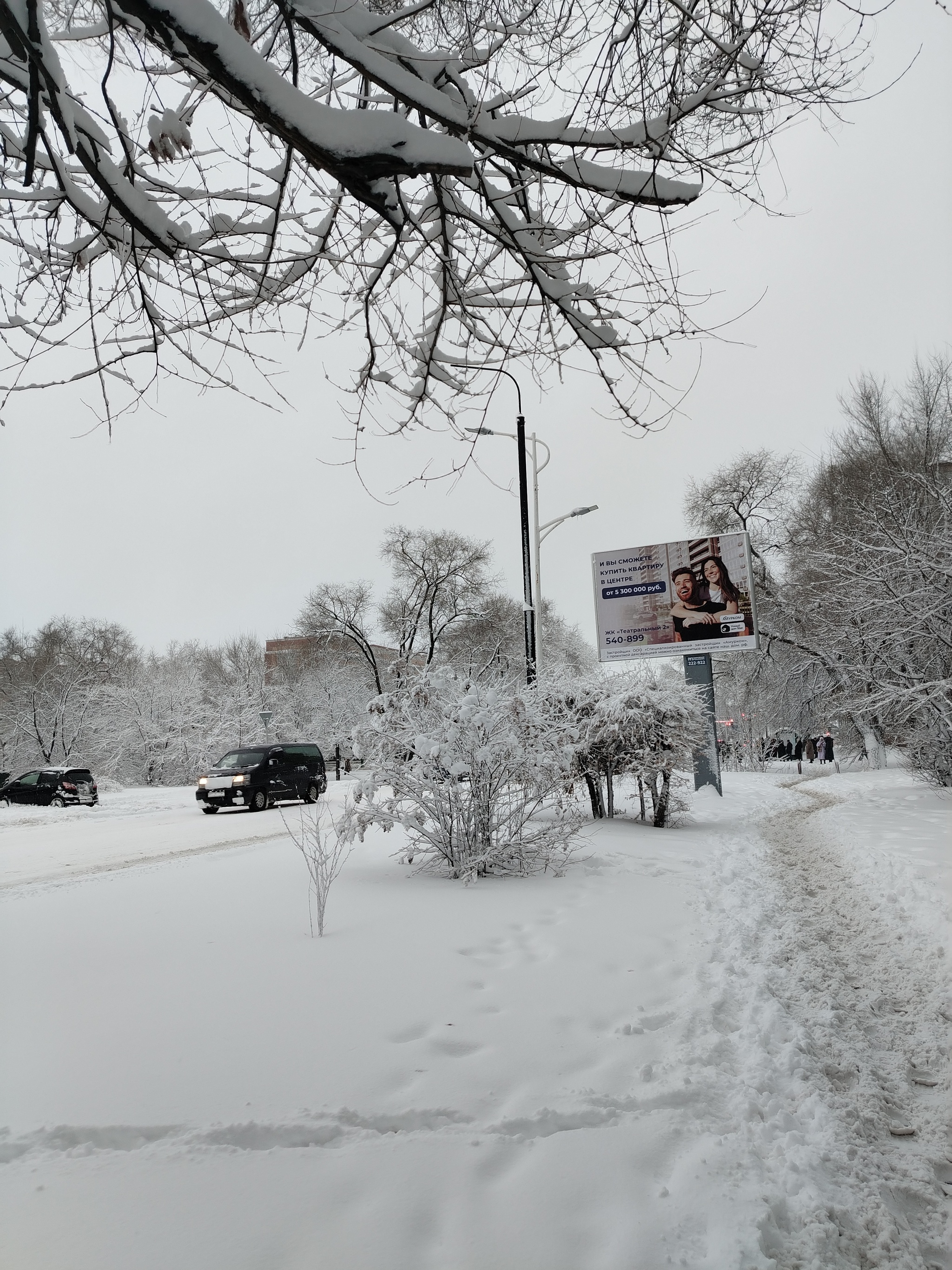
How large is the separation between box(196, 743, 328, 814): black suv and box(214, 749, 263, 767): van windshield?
1cm

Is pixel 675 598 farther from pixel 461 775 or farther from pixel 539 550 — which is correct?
pixel 461 775

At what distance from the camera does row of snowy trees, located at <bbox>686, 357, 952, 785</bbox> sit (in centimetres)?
1074

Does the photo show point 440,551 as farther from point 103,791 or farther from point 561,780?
point 561,780

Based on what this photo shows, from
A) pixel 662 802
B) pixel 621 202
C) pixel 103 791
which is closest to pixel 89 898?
pixel 621 202

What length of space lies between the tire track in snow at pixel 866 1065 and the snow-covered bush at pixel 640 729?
367 centimetres

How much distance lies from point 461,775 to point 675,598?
12768mm

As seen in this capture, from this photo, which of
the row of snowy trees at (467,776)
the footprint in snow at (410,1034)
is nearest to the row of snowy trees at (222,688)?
the row of snowy trees at (467,776)

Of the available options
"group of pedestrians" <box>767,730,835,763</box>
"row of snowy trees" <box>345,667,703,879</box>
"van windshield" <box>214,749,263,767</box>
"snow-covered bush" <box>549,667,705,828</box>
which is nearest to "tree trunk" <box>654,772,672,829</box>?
"snow-covered bush" <box>549,667,705,828</box>

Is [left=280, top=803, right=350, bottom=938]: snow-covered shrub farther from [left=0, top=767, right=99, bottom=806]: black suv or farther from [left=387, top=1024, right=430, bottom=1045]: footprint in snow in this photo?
[left=0, top=767, right=99, bottom=806]: black suv

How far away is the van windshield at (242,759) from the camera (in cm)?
1884

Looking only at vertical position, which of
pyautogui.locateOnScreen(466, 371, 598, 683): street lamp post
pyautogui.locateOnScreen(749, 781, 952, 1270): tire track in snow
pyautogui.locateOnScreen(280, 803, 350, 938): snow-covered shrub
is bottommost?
pyautogui.locateOnScreen(749, 781, 952, 1270): tire track in snow

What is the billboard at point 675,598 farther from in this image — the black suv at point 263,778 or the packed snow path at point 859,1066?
the packed snow path at point 859,1066

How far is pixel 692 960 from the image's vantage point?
446cm

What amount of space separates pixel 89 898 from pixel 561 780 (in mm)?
4371
